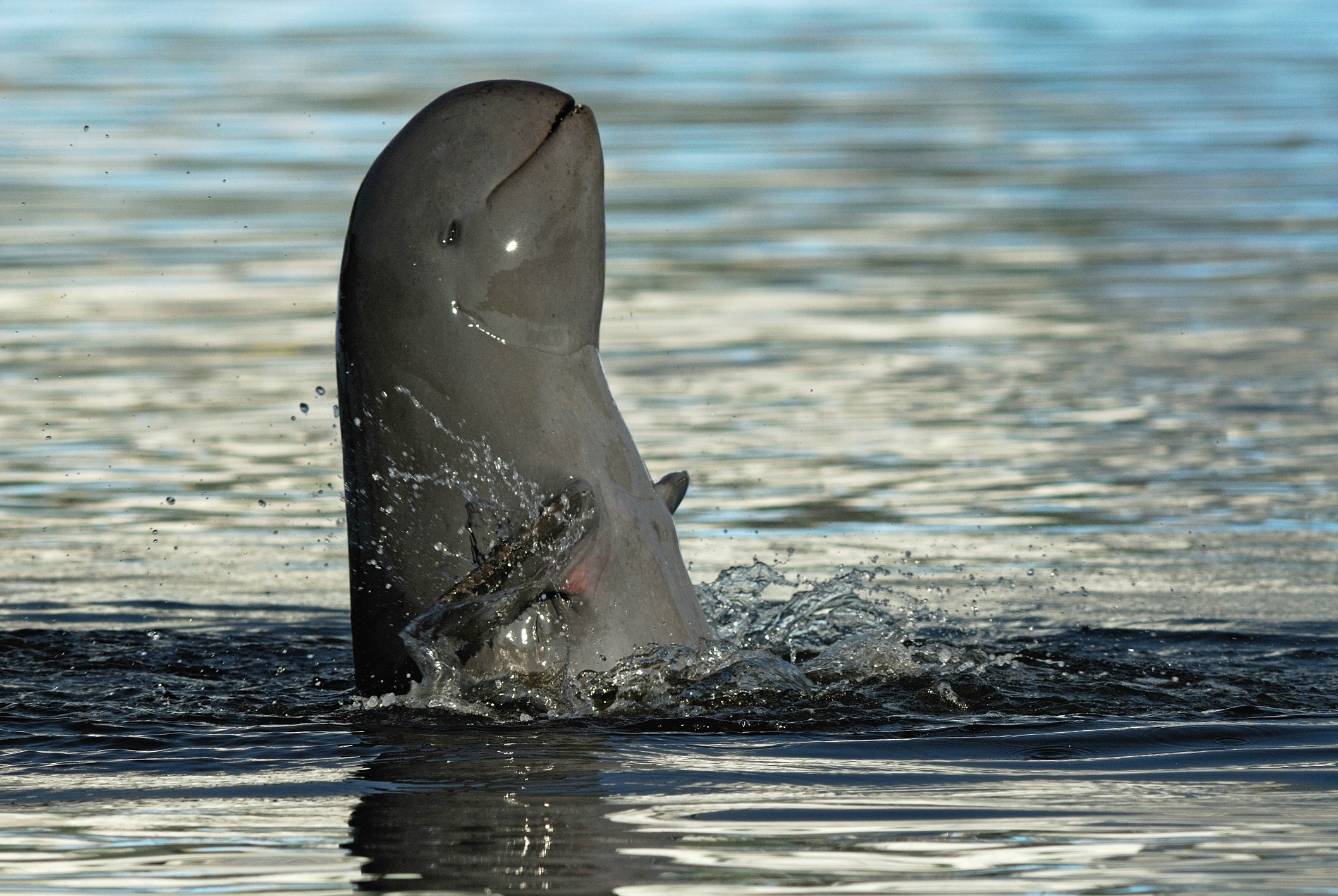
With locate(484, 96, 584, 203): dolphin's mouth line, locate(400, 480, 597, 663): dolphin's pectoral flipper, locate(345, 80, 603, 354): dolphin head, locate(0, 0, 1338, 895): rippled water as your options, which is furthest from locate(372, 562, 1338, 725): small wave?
locate(484, 96, 584, 203): dolphin's mouth line

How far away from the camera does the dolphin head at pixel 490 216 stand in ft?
22.9

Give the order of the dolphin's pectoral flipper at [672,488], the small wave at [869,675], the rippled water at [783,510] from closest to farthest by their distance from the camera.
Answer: the rippled water at [783,510], the small wave at [869,675], the dolphin's pectoral flipper at [672,488]

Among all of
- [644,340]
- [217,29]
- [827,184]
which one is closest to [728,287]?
[644,340]

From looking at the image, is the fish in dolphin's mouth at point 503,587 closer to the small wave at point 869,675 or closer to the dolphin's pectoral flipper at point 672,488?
the small wave at point 869,675

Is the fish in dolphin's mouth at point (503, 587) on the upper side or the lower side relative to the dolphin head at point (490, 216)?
lower

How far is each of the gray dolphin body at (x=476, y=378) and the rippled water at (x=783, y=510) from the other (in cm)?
40

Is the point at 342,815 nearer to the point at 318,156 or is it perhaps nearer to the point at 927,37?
the point at 318,156

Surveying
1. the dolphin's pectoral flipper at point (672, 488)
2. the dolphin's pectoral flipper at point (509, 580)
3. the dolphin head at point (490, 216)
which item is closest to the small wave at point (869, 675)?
the dolphin's pectoral flipper at point (509, 580)

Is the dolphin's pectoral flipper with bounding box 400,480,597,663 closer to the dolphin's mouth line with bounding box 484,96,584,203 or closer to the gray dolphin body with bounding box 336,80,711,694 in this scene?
the gray dolphin body with bounding box 336,80,711,694

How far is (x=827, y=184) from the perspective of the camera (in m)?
22.0

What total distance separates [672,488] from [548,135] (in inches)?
47.7

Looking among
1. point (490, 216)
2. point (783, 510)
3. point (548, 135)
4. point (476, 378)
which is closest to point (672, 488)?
point (476, 378)

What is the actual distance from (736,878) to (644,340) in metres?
9.88

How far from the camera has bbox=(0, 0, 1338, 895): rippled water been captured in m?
5.59
